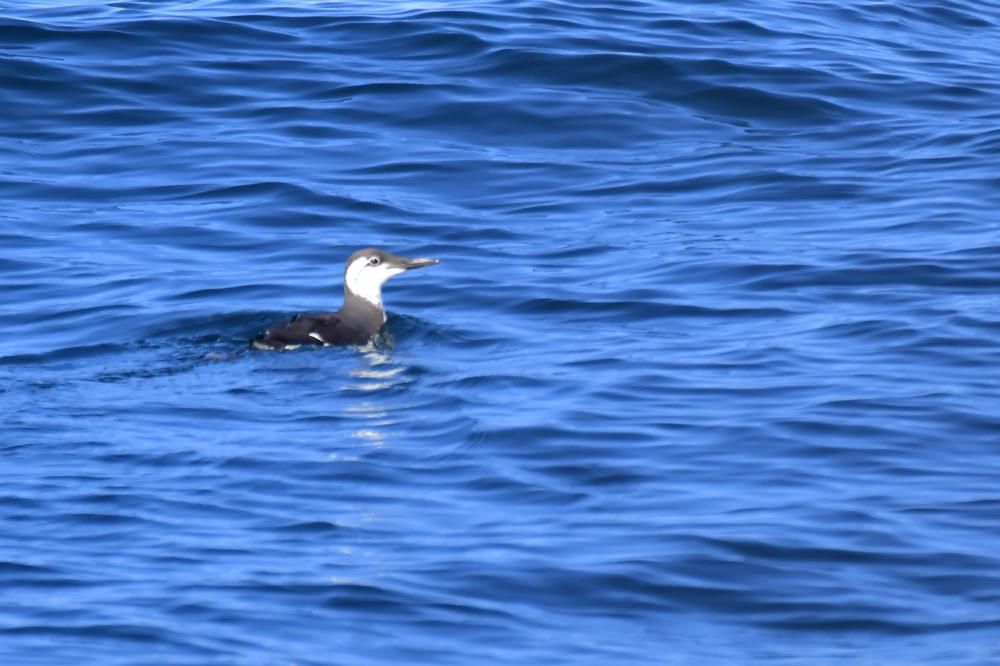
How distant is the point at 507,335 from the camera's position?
1273cm

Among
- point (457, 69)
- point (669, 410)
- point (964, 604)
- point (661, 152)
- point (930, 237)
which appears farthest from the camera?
point (457, 69)

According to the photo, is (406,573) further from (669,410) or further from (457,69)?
(457,69)

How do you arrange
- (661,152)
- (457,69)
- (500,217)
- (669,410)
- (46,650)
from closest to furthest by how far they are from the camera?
(46,650), (669,410), (500,217), (661,152), (457,69)

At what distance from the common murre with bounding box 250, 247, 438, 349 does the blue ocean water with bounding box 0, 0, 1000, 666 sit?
0.14 m

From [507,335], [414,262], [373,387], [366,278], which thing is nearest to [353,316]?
[366,278]

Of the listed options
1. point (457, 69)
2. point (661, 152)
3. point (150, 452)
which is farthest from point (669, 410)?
point (457, 69)

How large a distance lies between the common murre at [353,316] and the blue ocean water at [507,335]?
0.14 m

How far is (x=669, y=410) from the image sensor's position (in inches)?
432

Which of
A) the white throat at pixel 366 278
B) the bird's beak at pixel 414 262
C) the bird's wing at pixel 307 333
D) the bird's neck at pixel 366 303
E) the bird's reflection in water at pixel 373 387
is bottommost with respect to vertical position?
the bird's reflection in water at pixel 373 387

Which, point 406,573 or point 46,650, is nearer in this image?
point 46,650

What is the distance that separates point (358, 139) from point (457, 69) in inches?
80.1

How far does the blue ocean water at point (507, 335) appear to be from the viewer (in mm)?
8102

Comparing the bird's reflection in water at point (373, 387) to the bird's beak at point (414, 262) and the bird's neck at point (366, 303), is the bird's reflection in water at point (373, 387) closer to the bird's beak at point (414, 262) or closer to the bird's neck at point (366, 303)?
the bird's neck at point (366, 303)

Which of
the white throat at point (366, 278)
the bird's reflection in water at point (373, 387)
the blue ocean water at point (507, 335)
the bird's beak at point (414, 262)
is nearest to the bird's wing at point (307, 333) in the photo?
the blue ocean water at point (507, 335)
